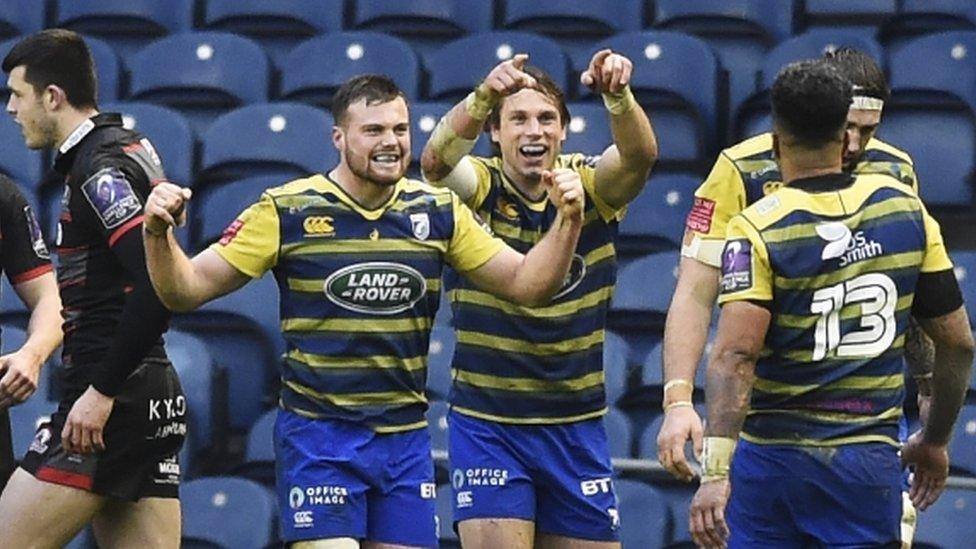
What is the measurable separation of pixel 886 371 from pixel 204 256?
6.96 ft

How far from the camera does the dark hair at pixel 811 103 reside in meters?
5.83

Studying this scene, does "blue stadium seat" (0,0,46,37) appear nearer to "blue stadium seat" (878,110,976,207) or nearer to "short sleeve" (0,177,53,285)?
"blue stadium seat" (878,110,976,207)

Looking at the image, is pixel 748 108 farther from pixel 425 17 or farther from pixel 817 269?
pixel 817 269

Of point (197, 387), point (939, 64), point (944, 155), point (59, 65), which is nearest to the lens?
point (59, 65)

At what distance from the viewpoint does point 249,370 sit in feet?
32.5

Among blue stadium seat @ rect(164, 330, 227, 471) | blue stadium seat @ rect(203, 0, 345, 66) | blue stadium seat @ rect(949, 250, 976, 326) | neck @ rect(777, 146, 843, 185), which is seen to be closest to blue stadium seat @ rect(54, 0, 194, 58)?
blue stadium seat @ rect(203, 0, 345, 66)

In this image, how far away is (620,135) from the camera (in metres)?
7.26

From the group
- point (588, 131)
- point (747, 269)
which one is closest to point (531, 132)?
point (747, 269)

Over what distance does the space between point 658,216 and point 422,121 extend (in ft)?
4.00

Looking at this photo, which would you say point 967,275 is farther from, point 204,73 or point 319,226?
point 204,73

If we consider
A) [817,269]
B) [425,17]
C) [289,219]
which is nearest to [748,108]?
[425,17]

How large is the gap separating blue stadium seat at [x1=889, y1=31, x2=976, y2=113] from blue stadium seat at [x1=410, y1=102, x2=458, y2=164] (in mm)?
2033

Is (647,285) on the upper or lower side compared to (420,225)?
lower

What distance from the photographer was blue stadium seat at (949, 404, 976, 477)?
909 cm
